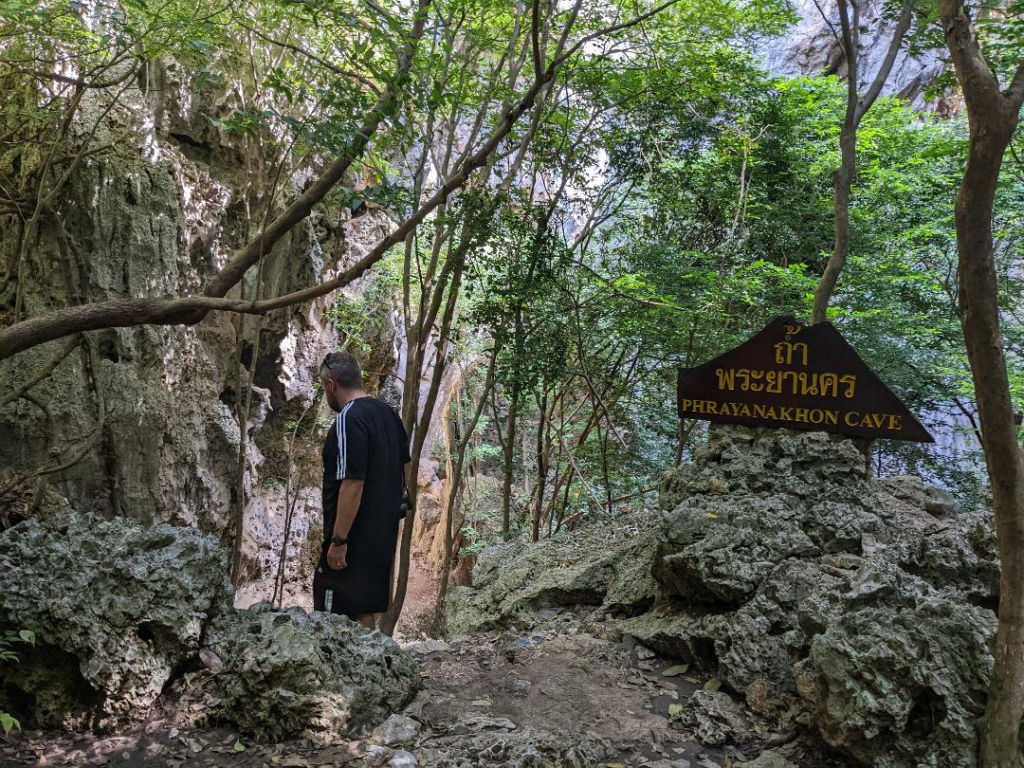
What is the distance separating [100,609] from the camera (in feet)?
8.99

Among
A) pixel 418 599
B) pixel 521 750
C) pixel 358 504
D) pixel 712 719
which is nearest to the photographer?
pixel 521 750

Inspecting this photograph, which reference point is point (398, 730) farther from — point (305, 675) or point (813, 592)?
point (813, 592)

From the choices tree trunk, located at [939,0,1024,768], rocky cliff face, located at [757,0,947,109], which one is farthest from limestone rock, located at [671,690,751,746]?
rocky cliff face, located at [757,0,947,109]

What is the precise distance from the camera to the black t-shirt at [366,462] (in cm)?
358

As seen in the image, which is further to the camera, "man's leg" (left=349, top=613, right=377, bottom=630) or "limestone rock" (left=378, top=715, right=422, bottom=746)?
"man's leg" (left=349, top=613, right=377, bottom=630)

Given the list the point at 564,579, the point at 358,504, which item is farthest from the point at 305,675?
the point at 564,579

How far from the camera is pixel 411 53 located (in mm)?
3895

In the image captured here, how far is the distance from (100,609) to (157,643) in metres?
0.26

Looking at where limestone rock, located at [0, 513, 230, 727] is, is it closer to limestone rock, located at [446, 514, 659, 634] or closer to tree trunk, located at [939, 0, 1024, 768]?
limestone rock, located at [446, 514, 659, 634]

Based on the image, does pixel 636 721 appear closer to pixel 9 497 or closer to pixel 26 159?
pixel 9 497

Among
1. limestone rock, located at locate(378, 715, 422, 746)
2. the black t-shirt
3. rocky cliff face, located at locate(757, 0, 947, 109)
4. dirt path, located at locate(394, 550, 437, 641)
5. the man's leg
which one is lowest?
dirt path, located at locate(394, 550, 437, 641)

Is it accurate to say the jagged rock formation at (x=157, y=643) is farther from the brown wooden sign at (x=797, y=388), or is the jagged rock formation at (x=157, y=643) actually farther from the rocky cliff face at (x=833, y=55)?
the rocky cliff face at (x=833, y=55)

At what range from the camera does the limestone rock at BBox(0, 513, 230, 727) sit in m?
2.63

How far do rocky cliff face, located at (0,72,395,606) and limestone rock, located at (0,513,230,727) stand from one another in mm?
1327
